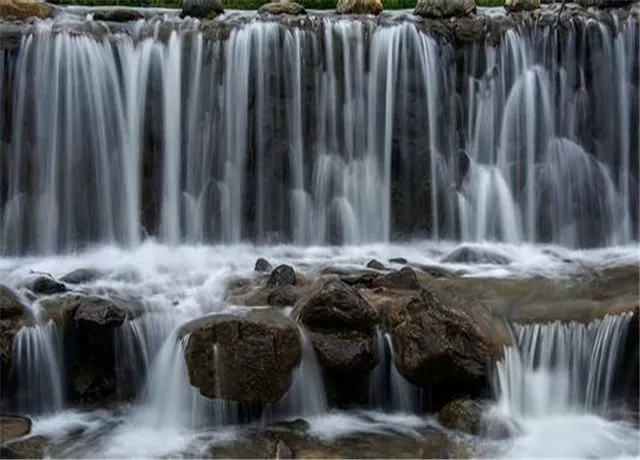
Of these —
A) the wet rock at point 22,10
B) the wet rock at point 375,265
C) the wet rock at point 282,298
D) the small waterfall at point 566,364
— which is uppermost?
the wet rock at point 22,10

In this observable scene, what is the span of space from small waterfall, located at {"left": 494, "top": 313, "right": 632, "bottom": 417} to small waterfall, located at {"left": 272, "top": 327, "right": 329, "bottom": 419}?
5.99ft

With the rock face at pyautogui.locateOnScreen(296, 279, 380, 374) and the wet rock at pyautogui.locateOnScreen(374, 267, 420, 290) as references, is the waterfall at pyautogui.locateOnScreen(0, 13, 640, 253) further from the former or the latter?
the rock face at pyautogui.locateOnScreen(296, 279, 380, 374)

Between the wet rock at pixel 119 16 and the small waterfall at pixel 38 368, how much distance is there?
20.2 feet

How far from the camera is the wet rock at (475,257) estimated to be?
11.0 m

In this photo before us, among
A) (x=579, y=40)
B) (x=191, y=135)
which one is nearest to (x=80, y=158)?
(x=191, y=135)

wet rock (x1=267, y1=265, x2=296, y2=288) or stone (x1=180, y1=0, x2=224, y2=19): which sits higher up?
stone (x1=180, y1=0, x2=224, y2=19)

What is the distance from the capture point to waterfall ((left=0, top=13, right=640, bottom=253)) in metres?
11.6

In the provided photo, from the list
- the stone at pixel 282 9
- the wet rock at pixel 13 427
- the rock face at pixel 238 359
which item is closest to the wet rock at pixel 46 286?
the wet rock at pixel 13 427

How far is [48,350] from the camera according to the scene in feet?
27.1

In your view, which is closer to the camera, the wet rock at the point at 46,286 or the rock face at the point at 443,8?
the wet rock at the point at 46,286

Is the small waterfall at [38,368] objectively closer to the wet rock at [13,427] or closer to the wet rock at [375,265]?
the wet rock at [13,427]

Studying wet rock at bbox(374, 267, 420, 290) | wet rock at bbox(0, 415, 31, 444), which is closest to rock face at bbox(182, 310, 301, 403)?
wet rock at bbox(0, 415, 31, 444)

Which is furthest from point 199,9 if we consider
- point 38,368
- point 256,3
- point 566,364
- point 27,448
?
point 566,364

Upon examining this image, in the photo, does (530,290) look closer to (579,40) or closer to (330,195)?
(330,195)
